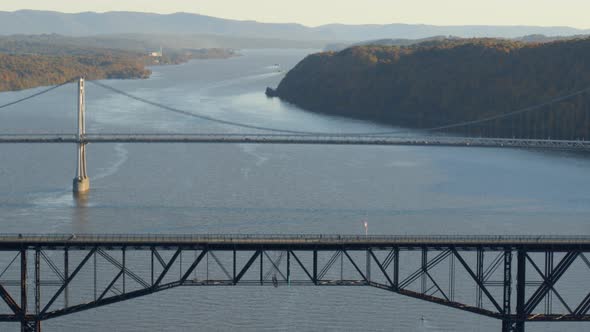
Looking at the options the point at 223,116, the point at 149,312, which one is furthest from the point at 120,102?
the point at 149,312

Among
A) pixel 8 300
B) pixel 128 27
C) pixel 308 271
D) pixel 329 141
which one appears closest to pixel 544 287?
pixel 308 271

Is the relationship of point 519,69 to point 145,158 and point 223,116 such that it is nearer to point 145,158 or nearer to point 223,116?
point 223,116

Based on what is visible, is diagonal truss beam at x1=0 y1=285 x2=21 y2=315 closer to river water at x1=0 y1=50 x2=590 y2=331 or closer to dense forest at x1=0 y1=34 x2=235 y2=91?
river water at x1=0 y1=50 x2=590 y2=331

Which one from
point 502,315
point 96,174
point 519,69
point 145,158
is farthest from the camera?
point 519,69

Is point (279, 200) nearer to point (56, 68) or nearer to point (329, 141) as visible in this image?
point (329, 141)

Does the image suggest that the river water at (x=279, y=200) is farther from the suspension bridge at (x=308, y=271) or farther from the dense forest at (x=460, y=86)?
the dense forest at (x=460, y=86)

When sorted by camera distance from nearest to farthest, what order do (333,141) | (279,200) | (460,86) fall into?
1. (279,200)
2. (333,141)
3. (460,86)

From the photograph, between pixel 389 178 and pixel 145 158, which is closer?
pixel 389 178
